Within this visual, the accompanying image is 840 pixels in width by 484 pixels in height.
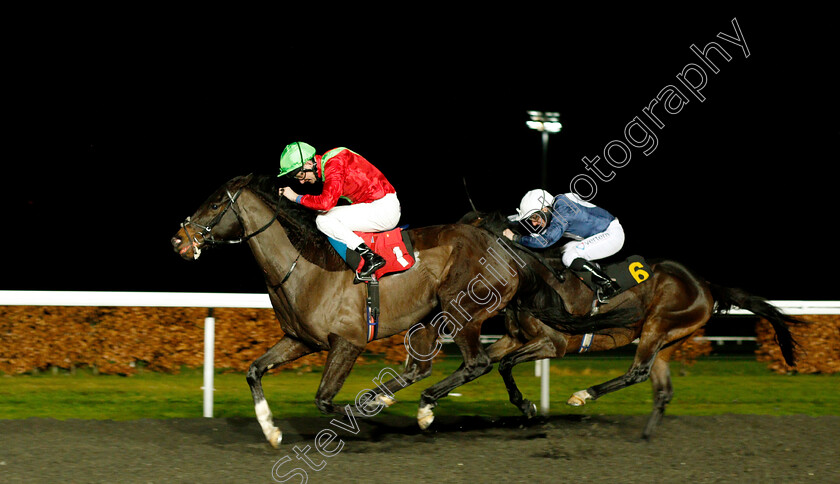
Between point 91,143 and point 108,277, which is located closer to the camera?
point 108,277

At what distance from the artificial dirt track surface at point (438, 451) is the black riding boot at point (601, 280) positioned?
82 cm

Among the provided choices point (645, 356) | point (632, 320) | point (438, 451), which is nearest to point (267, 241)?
point (438, 451)

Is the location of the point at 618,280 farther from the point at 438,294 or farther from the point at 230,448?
the point at 230,448

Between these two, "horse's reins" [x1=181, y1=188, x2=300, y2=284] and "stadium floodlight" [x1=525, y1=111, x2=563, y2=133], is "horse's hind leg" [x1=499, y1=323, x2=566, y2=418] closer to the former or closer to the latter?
"horse's reins" [x1=181, y1=188, x2=300, y2=284]

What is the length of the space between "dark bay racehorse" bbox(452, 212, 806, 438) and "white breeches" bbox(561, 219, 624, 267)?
0.11 m

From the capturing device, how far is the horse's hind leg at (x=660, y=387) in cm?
469

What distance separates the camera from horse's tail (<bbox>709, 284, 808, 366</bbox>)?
17.4 ft

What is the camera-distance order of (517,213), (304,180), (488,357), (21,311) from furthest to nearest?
(21,311), (517,213), (488,357), (304,180)

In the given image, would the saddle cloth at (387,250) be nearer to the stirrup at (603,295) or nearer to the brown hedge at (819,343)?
the stirrup at (603,295)

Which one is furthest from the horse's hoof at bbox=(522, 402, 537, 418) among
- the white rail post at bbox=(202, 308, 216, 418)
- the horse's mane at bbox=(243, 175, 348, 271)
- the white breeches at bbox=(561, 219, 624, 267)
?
the white rail post at bbox=(202, 308, 216, 418)

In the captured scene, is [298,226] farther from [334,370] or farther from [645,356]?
[645,356]

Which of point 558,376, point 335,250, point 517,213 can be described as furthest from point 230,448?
point 558,376

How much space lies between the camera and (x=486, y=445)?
4.27 metres

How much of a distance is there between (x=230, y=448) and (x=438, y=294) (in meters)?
1.45
